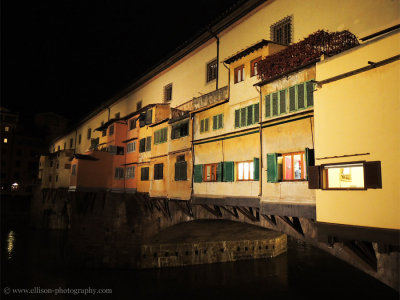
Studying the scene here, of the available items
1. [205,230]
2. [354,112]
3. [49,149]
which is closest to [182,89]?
[205,230]

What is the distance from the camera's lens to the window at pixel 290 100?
1212 centimetres

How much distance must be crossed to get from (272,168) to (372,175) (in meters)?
4.64

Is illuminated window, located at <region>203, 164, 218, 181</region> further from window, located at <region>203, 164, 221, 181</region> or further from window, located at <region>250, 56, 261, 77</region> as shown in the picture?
window, located at <region>250, 56, 261, 77</region>

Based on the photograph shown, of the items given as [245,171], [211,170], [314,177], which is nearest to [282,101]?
[314,177]

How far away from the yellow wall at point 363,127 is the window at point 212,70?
44.6 feet

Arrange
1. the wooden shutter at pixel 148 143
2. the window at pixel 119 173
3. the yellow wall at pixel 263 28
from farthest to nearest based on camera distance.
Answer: the window at pixel 119 173
the wooden shutter at pixel 148 143
the yellow wall at pixel 263 28

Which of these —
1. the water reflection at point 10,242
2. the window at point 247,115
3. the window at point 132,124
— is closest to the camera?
the window at point 247,115

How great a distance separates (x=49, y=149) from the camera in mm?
81500

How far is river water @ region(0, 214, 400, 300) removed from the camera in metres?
26.6

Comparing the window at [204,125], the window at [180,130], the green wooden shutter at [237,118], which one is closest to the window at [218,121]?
the window at [204,125]

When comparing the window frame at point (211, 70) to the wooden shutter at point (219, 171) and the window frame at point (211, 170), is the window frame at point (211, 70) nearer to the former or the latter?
the window frame at point (211, 170)

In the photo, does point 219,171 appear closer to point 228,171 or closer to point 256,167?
point 228,171

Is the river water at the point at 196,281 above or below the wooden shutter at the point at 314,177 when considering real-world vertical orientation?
below

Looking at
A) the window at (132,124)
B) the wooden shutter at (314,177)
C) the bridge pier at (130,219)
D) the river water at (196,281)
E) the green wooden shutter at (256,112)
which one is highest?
the window at (132,124)
